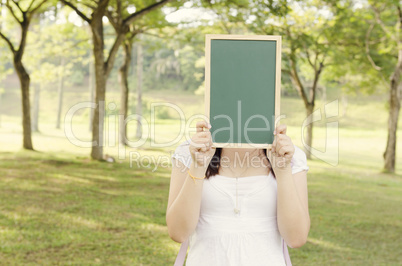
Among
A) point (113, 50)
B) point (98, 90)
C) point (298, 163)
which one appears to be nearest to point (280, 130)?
point (298, 163)

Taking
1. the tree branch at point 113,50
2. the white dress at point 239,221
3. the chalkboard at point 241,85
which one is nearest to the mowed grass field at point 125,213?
the tree branch at point 113,50

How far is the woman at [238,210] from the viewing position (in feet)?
7.33

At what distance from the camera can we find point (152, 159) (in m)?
17.6

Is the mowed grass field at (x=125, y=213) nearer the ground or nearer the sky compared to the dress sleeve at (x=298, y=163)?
nearer the ground

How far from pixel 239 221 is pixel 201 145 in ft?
1.77

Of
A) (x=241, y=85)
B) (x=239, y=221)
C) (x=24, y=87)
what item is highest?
(x=24, y=87)

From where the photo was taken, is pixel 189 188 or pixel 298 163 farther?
pixel 298 163

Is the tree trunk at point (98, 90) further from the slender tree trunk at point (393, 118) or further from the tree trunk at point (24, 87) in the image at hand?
the slender tree trunk at point (393, 118)

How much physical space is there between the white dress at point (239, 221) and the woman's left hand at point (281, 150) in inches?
8.1

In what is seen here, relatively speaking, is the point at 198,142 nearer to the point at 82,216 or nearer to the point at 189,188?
the point at 189,188

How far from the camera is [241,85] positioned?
228 centimetres

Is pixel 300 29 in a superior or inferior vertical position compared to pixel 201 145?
superior

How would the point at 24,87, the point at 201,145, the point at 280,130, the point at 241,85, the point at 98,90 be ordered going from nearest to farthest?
1. the point at 201,145
2. the point at 280,130
3. the point at 241,85
4. the point at 98,90
5. the point at 24,87

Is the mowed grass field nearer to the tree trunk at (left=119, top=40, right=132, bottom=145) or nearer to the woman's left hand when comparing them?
the tree trunk at (left=119, top=40, right=132, bottom=145)
